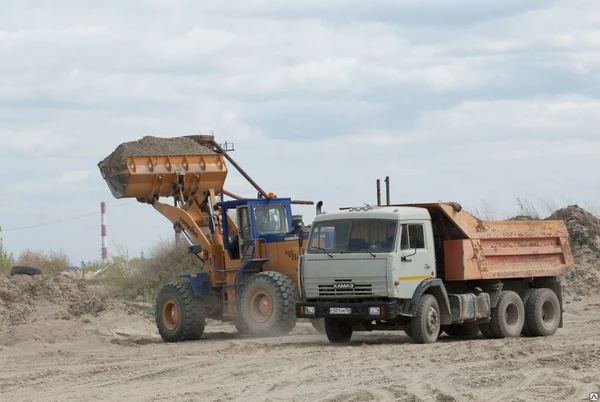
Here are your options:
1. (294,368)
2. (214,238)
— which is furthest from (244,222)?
(294,368)

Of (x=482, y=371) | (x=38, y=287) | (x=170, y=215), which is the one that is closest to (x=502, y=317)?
(x=482, y=371)

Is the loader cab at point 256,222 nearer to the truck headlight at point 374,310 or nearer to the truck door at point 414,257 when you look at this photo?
the truck door at point 414,257

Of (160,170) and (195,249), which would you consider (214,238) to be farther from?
(160,170)

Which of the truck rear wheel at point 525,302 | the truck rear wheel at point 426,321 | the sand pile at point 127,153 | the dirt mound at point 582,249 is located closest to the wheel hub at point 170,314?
the sand pile at point 127,153

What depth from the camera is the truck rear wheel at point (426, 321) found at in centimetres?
1902

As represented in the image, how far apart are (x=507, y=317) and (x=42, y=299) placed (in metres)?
11.4

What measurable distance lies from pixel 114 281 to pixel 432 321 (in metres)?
19.8

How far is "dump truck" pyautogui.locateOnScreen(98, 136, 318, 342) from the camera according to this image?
2159 cm

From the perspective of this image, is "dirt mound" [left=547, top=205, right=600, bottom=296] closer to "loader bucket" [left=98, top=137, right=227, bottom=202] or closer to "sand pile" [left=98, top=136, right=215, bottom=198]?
"loader bucket" [left=98, top=137, right=227, bottom=202]

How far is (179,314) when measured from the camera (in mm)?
22281

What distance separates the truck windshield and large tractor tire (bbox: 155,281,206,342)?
3935 millimetres

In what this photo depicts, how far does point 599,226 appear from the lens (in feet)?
111

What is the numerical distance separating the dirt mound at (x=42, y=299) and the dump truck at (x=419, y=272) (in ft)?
26.3

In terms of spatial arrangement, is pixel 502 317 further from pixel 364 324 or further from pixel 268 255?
pixel 268 255
